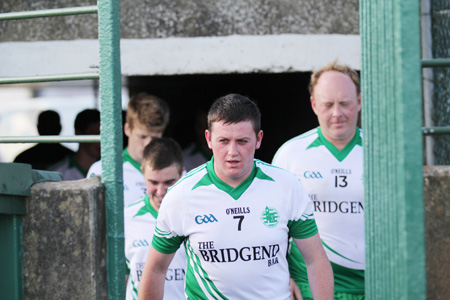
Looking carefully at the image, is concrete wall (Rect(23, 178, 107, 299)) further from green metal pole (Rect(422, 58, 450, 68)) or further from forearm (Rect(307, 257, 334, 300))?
green metal pole (Rect(422, 58, 450, 68))

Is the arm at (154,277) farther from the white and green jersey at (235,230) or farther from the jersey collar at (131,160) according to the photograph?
the jersey collar at (131,160)

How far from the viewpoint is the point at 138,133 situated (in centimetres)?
592

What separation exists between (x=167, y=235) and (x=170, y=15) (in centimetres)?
283

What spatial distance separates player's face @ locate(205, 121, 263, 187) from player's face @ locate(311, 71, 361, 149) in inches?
44.3

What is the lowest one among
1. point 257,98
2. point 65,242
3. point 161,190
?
point 65,242

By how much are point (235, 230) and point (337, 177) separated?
50.4 inches

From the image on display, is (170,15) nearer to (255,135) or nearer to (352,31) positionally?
(352,31)

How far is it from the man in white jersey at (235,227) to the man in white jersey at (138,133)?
222cm

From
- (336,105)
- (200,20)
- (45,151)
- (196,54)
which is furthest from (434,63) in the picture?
(45,151)

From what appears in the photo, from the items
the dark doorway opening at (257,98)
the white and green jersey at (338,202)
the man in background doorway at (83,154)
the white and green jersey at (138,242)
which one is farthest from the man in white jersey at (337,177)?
the dark doorway opening at (257,98)

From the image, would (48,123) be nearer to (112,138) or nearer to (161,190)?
(161,190)

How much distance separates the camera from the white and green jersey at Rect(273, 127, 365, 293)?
4.61 metres

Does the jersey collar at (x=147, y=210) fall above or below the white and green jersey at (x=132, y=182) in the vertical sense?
below

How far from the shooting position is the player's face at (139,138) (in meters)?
5.90
